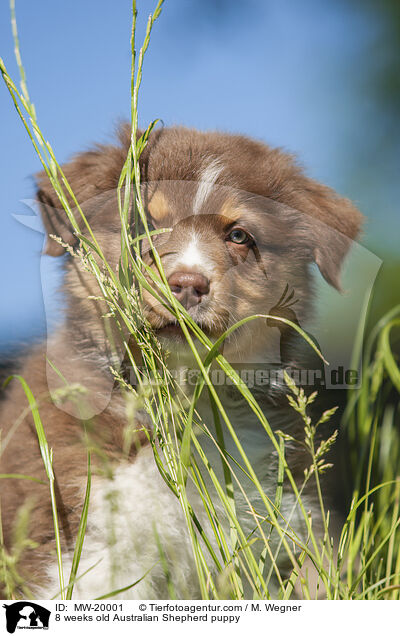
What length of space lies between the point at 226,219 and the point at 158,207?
24 centimetres

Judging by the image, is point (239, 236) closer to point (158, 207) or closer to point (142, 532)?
point (158, 207)

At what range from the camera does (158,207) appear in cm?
184

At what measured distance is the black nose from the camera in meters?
1.66

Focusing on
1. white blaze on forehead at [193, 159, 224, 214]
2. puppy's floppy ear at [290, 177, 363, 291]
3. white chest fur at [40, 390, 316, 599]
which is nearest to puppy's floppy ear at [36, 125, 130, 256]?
white blaze on forehead at [193, 159, 224, 214]

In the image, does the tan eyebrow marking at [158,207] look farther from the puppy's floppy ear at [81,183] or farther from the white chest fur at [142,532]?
the white chest fur at [142,532]

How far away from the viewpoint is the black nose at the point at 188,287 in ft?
5.45
